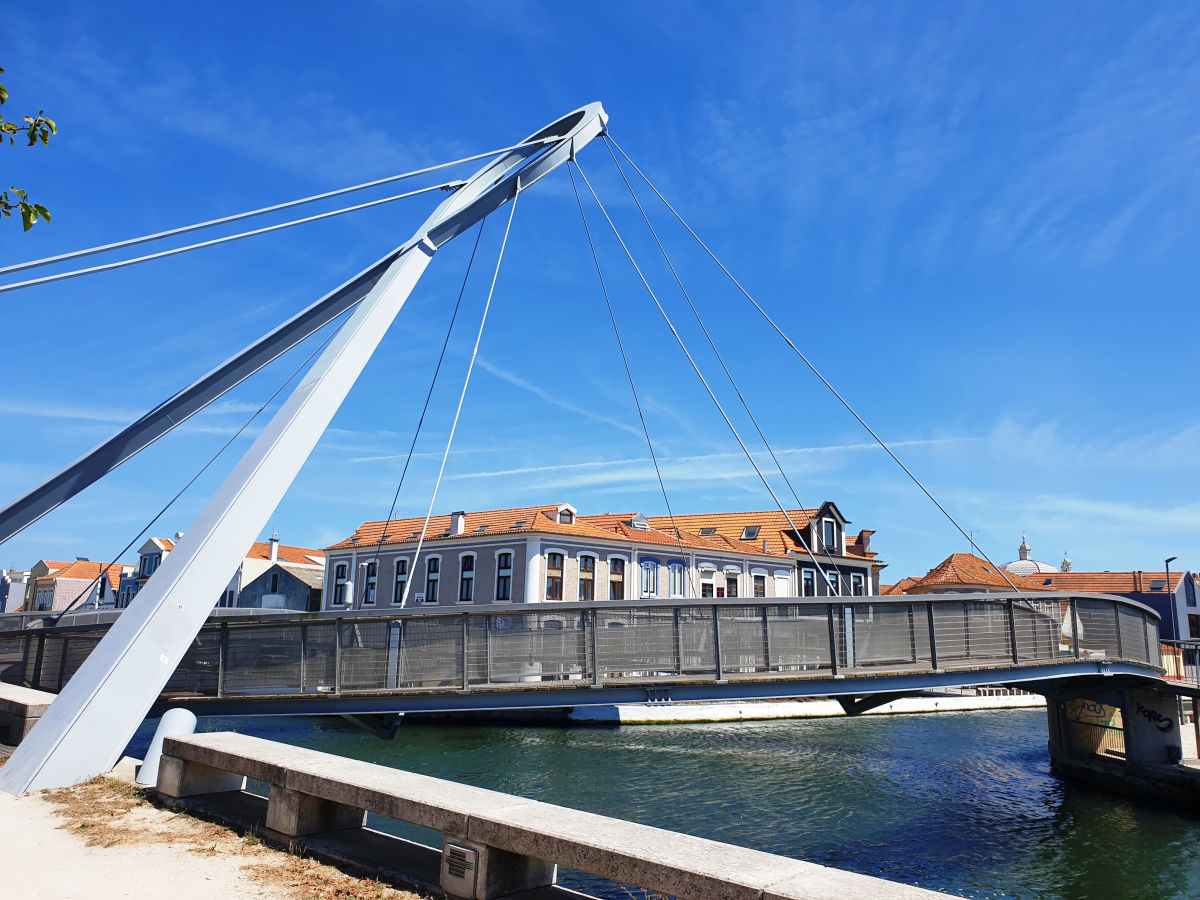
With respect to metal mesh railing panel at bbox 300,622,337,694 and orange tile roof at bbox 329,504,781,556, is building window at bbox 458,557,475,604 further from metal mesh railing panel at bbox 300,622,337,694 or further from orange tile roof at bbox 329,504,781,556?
metal mesh railing panel at bbox 300,622,337,694

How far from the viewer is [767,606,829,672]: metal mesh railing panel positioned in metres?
12.3

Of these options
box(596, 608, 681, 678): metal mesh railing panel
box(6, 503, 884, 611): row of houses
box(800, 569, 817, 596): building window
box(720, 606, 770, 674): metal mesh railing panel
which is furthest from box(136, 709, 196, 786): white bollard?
box(800, 569, 817, 596): building window

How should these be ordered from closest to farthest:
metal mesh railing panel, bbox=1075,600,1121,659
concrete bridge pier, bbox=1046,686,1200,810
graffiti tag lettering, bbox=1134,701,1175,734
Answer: metal mesh railing panel, bbox=1075,600,1121,659 < concrete bridge pier, bbox=1046,686,1200,810 < graffiti tag lettering, bbox=1134,701,1175,734

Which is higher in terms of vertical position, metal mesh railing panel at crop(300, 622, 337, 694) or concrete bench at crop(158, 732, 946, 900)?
metal mesh railing panel at crop(300, 622, 337, 694)

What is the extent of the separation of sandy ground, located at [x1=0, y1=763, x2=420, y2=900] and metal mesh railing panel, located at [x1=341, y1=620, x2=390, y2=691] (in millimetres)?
5613

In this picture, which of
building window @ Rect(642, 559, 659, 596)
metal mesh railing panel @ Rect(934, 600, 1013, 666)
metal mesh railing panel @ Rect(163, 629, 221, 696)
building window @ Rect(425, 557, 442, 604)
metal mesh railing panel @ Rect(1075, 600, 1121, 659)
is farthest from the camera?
building window @ Rect(642, 559, 659, 596)

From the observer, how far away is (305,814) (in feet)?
19.8

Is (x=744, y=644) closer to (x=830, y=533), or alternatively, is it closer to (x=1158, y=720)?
(x=1158, y=720)

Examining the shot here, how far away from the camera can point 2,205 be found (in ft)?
22.6

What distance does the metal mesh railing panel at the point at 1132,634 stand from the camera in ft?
60.7

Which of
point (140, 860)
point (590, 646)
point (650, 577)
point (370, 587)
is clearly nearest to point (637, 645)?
point (590, 646)

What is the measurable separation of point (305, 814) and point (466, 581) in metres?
36.2

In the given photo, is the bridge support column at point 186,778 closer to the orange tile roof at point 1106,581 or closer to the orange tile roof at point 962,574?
the orange tile roof at point 962,574

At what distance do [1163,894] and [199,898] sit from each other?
16.5 metres
